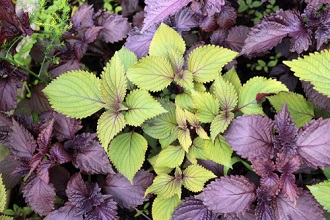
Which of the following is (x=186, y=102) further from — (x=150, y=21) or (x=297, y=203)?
(x=297, y=203)

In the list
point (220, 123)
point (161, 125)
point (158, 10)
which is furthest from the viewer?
point (161, 125)

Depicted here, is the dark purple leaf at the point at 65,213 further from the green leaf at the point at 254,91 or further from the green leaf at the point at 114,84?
the green leaf at the point at 254,91

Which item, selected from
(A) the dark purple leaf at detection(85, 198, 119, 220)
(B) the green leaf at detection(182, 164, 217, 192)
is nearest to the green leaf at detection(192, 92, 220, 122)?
(B) the green leaf at detection(182, 164, 217, 192)

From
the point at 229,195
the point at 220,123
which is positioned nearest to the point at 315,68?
the point at 220,123

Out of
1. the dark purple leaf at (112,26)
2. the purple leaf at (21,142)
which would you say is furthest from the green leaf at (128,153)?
the dark purple leaf at (112,26)

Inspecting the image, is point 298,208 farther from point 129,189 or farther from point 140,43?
point 140,43

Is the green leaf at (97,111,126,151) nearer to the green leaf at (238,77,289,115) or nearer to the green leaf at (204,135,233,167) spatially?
the green leaf at (204,135,233,167)
